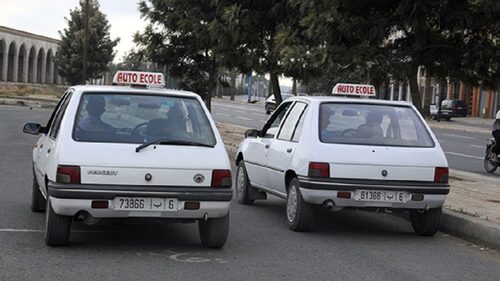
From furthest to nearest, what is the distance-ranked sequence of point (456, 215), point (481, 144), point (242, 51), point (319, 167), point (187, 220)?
point (481, 144) < point (242, 51) < point (456, 215) < point (319, 167) < point (187, 220)

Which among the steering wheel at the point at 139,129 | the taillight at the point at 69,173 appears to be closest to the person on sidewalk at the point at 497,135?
the steering wheel at the point at 139,129

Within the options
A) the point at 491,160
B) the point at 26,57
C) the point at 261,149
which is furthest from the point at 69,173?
the point at 26,57

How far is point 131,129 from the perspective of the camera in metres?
7.29

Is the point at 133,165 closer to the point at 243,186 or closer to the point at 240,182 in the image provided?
the point at 243,186

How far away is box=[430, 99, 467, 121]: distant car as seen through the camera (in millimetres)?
57031

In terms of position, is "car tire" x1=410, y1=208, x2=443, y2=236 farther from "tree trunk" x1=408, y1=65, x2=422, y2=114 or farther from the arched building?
the arched building

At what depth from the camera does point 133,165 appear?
6840 mm

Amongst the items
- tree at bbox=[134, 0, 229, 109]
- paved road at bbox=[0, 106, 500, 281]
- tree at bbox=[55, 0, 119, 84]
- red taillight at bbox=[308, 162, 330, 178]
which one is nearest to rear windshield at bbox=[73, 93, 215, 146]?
paved road at bbox=[0, 106, 500, 281]

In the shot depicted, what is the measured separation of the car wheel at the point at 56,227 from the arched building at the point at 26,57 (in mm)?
A: 73874

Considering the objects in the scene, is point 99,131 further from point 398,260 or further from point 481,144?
point 481,144

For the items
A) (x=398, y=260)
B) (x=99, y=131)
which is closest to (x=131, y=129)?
(x=99, y=131)

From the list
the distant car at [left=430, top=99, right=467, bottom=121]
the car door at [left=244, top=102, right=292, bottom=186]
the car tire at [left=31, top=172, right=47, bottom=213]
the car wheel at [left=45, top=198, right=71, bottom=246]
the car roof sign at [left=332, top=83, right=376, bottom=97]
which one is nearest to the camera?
the car wheel at [left=45, top=198, right=71, bottom=246]

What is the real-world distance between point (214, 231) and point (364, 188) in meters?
1.84

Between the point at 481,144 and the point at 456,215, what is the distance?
69.8ft
